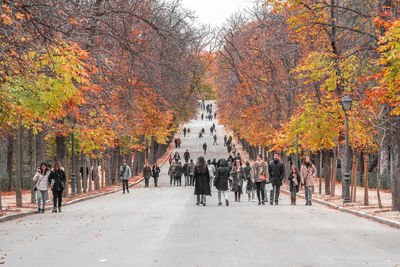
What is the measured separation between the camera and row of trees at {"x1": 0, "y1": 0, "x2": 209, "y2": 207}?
1322 centimetres

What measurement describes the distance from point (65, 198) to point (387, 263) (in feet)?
66.5

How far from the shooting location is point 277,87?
38.9m

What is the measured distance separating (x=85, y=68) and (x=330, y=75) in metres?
9.41

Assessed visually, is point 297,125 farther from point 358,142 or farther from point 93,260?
point 93,260

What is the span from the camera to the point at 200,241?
10.5 metres

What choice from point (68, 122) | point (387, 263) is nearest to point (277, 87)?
point (68, 122)

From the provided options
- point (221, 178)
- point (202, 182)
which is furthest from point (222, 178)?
point (202, 182)

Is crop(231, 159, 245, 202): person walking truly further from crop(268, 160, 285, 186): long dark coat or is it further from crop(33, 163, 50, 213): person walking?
crop(33, 163, 50, 213): person walking

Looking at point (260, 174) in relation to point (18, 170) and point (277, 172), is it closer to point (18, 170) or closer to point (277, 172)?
point (277, 172)

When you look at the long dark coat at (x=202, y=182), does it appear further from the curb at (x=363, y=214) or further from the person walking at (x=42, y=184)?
the person walking at (x=42, y=184)

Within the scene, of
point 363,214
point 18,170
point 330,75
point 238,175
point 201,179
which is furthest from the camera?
point 238,175

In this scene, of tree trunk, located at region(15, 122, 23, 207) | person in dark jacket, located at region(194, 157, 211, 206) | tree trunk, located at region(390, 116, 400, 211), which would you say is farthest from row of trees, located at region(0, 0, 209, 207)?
tree trunk, located at region(390, 116, 400, 211)

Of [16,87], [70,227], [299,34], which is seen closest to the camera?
[70,227]

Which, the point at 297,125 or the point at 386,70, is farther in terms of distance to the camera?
the point at 297,125
